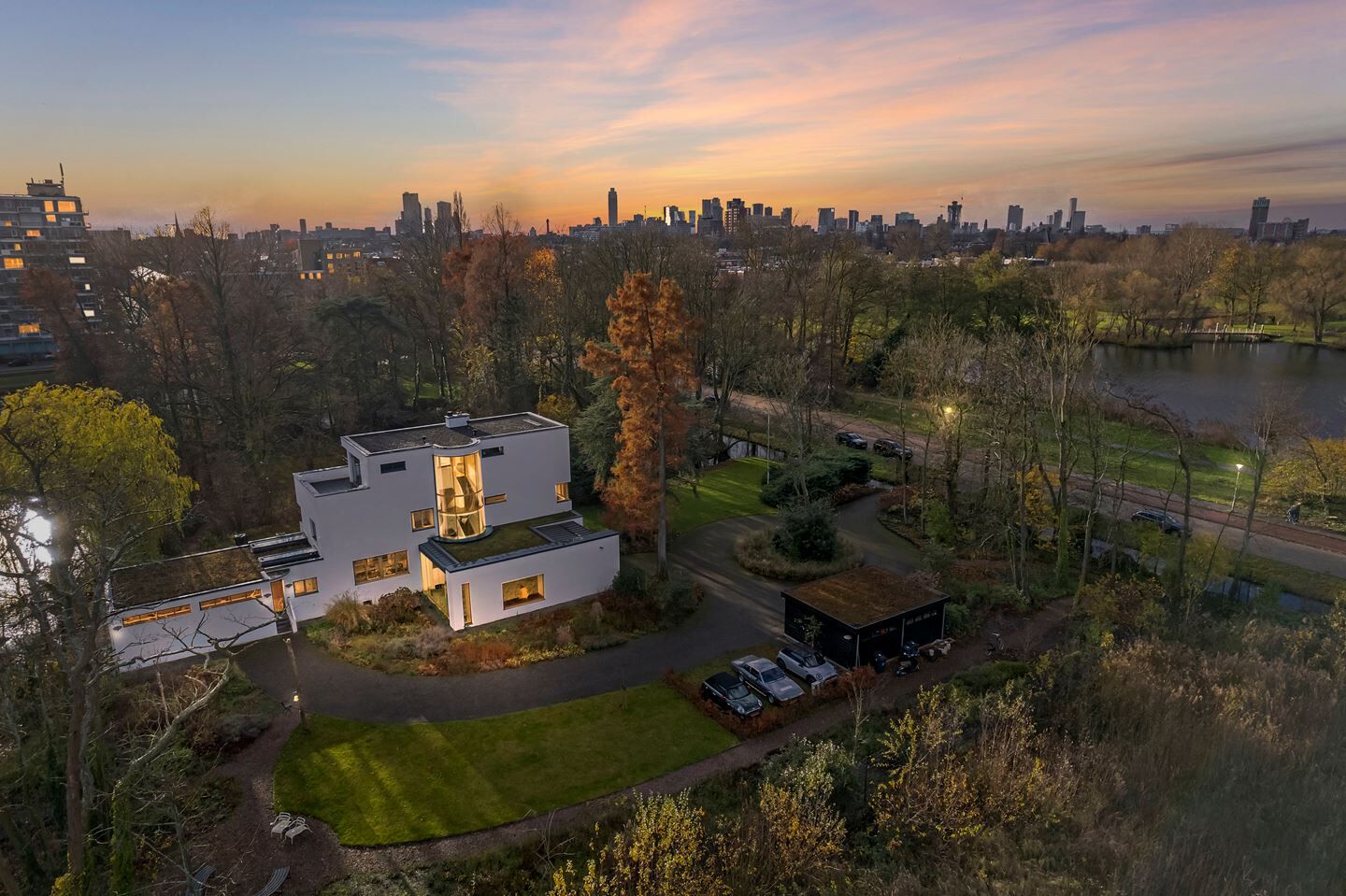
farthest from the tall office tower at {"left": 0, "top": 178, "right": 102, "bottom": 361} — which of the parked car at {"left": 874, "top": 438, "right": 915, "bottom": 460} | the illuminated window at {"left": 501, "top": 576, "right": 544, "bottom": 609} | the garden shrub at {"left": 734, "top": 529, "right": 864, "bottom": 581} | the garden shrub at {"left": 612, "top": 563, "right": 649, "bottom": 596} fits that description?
the parked car at {"left": 874, "top": 438, "right": 915, "bottom": 460}

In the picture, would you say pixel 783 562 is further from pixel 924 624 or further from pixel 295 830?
pixel 295 830

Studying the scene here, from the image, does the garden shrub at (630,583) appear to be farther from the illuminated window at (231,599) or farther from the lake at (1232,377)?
the lake at (1232,377)

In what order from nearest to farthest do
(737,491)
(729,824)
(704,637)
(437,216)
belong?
1. (729,824)
2. (704,637)
3. (737,491)
4. (437,216)

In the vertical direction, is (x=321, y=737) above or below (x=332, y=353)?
below

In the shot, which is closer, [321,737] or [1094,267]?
[321,737]

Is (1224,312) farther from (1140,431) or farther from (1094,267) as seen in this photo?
(1140,431)

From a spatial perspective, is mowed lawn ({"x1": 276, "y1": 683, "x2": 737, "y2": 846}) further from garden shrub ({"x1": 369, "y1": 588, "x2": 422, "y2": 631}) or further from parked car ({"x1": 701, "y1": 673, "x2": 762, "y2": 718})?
garden shrub ({"x1": 369, "y1": 588, "x2": 422, "y2": 631})

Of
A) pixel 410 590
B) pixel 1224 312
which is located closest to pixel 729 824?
pixel 410 590
